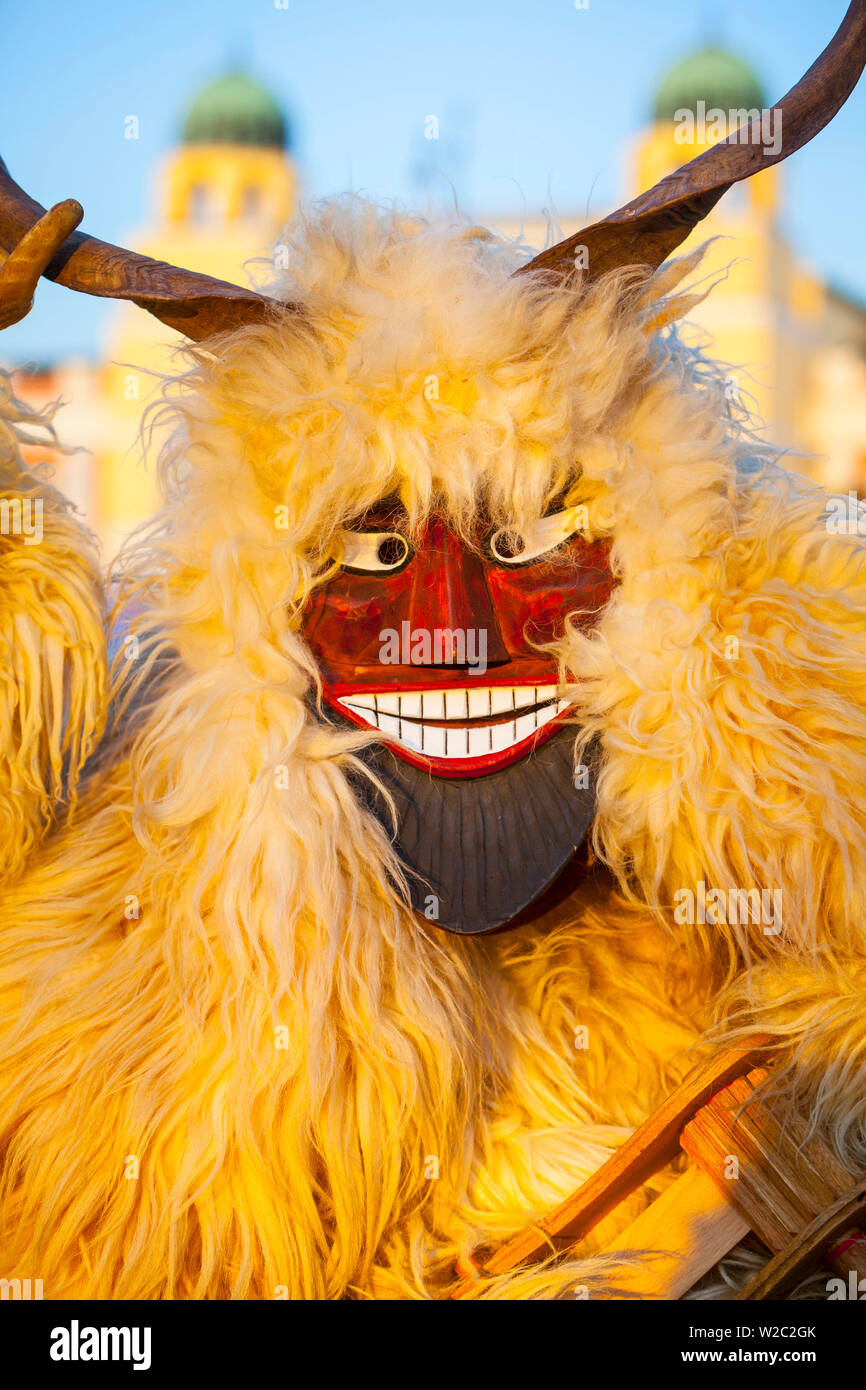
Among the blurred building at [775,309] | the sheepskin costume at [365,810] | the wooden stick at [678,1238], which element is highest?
the blurred building at [775,309]

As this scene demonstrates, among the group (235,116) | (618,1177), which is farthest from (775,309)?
(618,1177)

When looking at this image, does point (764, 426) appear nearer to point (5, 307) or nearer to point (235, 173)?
point (5, 307)

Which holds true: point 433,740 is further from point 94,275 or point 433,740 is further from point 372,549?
point 94,275

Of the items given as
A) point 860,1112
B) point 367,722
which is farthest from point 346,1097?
point 860,1112

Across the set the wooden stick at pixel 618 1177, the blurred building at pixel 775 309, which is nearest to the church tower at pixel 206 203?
the blurred building at pixel 775 309

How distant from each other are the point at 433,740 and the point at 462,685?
5cm

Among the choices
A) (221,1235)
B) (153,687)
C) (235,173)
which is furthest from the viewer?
(235,173)

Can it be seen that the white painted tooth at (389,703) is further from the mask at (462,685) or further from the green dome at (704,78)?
the green dome at (704,78)

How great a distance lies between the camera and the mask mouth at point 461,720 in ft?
3.14

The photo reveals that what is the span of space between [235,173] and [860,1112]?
1080 centimetres

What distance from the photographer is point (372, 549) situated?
0.96 m

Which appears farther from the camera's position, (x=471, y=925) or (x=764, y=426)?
(x=764, y=426)

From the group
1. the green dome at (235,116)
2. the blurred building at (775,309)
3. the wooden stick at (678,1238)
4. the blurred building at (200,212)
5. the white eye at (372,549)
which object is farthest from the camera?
the green dome at (235,116)

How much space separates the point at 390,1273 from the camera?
0.91 metres
